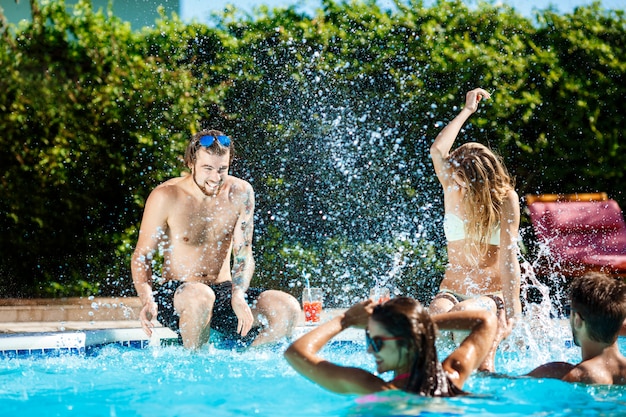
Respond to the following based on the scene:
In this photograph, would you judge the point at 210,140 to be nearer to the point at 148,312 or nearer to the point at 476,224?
the point at 148,312

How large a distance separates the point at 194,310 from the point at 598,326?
212 cm

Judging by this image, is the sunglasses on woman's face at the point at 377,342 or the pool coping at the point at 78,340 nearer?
the sunglasses on woman's face at the point at 377,342

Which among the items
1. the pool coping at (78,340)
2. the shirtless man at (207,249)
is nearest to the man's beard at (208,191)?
the shirtless man at (207,249)

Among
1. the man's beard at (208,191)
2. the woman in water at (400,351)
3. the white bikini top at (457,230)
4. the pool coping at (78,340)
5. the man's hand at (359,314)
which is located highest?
the man's beard at (208,191)

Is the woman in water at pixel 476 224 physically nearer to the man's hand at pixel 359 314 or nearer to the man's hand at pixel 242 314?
the man's hand at pixel 242 314

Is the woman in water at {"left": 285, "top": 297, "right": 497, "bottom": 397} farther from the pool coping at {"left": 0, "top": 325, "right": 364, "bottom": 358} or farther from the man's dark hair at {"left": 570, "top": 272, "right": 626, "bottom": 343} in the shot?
the pool coping at {"left": 0, "top": 325, "right": 364, "bottom": 358}

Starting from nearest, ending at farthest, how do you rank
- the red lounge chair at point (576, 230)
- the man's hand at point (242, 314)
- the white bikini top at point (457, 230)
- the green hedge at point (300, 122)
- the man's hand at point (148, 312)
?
the man's hand at point (148, 312) < the man's hand at point (242, 314) < the white bikini top at point (457, 230) < the green hedge at point (300, 122) < the red lounge chair at point (576, 230)

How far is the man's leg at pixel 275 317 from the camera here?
4766 mm

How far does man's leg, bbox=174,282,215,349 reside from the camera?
4.47 meters

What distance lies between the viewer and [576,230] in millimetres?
8156

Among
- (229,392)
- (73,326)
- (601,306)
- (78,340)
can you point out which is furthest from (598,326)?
(73,326)

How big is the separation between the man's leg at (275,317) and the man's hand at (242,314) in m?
0.28

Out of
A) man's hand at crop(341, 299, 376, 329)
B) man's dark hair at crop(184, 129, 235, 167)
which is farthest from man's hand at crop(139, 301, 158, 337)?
man's hand at crop(341, 299, 376, 329)

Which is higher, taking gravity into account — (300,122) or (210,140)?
(300,122)
